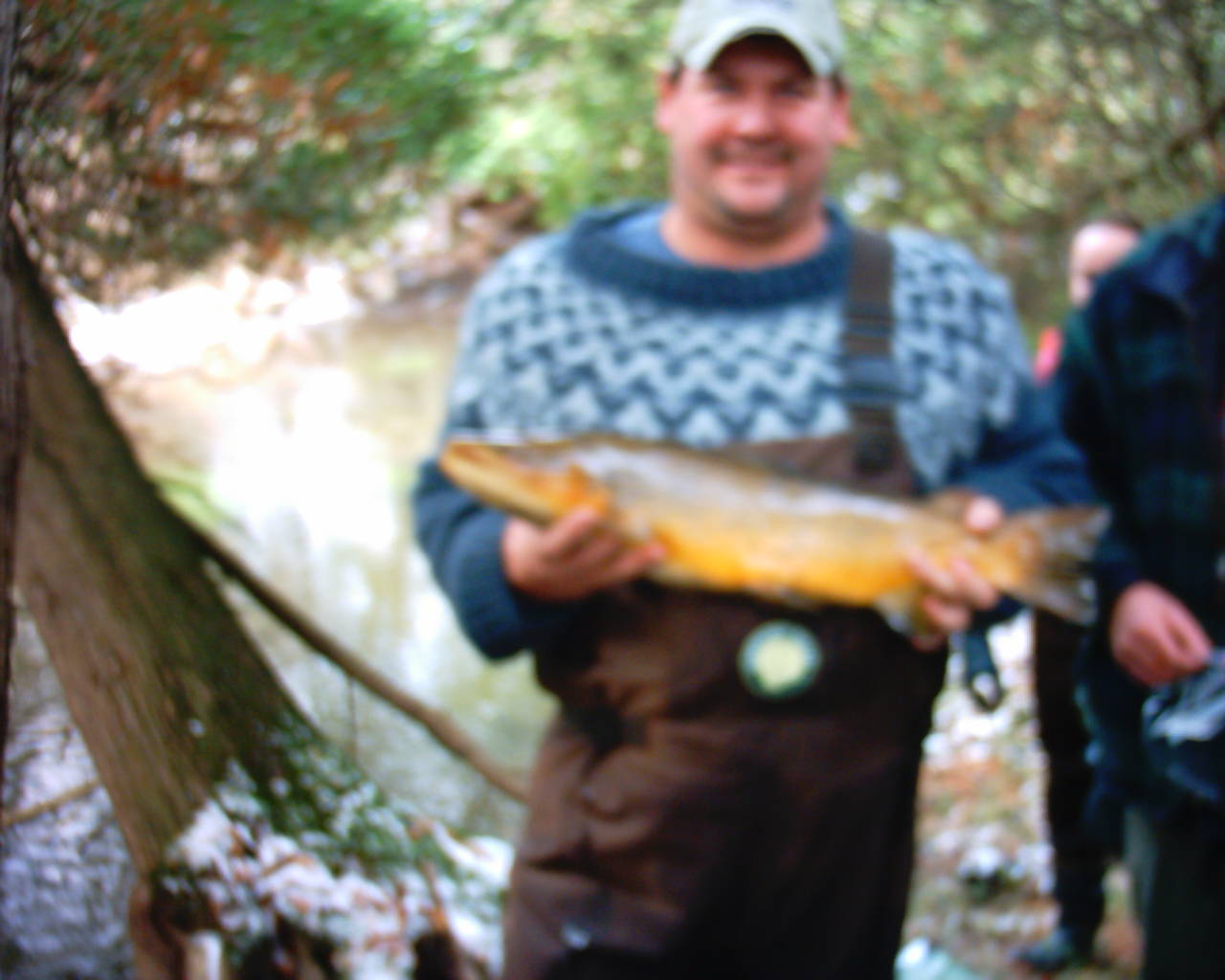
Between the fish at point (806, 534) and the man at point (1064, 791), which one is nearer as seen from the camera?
the fish at point (806, 534)

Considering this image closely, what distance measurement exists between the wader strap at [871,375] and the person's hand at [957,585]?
6.9 inches

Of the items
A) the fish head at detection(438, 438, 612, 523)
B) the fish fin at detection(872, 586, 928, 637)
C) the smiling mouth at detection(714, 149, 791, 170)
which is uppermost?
the smiling mouth at detection(714, 149, 791, 170)

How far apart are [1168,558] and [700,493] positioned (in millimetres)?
1226

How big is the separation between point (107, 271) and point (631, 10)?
5.07 m

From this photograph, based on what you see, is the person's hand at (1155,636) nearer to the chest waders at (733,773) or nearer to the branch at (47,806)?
the chest waders at (733,773)

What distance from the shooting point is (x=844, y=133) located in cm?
210

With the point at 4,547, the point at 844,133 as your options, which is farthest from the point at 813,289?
the point at 4,547

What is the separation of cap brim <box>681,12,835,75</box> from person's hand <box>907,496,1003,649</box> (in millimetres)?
837

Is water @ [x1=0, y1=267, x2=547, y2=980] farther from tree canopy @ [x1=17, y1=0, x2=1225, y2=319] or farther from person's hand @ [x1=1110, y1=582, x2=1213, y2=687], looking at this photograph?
person's hand @ [x1=1110, y1=582, x2=1213, y2=687]

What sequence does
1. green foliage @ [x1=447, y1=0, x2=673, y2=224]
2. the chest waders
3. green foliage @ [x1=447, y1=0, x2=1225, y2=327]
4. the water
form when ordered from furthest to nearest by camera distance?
green foliage @ [x1=447, y1=0, x2=673, y2=224]
green foliage @ [x1=447, y1=0, x2=1225, y2=327]
the water
the chest waders

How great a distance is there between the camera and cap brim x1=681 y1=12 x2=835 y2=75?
1.90 m

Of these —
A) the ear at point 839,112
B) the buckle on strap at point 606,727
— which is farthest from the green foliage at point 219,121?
the buckle on strap at point 606,727

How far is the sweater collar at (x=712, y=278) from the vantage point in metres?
1.94

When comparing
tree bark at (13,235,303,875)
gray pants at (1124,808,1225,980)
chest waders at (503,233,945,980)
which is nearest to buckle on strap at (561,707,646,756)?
chest waders at (503,233,945,980)
